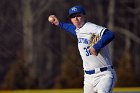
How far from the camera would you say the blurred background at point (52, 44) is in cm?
1842

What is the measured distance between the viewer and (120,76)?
17828 mm

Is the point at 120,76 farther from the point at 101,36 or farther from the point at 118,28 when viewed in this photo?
the point at 101,36

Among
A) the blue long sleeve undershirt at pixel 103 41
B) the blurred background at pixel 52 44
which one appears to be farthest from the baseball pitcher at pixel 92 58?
the blurred background at pixel 52 44

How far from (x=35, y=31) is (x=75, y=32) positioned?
569 inches

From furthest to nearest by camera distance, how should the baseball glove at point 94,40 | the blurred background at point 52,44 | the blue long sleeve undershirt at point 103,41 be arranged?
the blurred background at point 52,44 < the baseball glove at point 94,40 < the blue long sleeve undershirt at point 103,41

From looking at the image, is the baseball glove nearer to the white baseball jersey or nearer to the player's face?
the white baseball jersey

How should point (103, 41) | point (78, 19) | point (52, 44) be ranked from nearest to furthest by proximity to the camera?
1. point (103, 41)
2. point (78, 19)
3. point (52, 44)

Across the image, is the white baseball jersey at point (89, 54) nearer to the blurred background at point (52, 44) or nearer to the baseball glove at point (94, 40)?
the baseball glove at point (94, 40)

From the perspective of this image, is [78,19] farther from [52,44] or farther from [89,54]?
[52,44]

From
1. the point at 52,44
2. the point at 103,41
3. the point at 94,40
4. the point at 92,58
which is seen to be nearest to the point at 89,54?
the point at 92,58

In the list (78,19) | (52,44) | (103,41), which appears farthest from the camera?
(52,44)

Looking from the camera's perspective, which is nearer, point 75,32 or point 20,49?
point 75,32

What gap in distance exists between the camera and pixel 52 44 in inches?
Answer: 908

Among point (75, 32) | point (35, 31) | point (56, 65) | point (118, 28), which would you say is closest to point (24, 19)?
point (35, 31)
